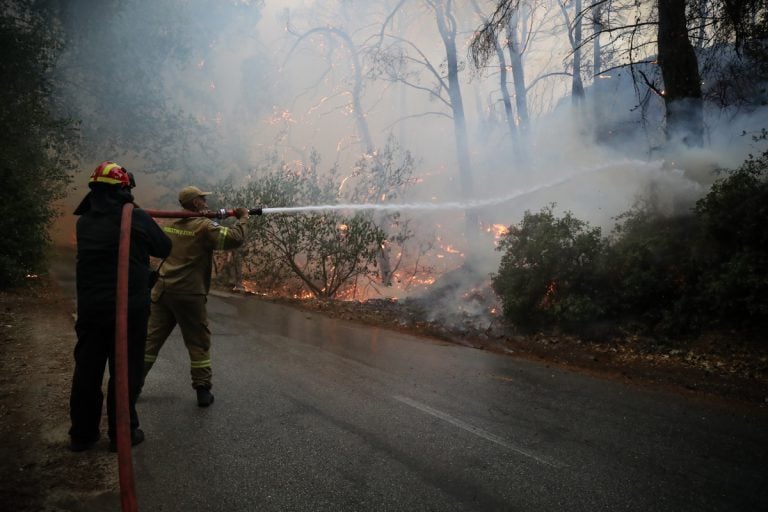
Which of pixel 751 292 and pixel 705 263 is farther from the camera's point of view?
pixel 705 263

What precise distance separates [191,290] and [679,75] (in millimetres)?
9026

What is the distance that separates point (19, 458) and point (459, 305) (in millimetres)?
9091

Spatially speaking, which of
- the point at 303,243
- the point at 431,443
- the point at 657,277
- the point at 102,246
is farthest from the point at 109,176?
the point at 303,243

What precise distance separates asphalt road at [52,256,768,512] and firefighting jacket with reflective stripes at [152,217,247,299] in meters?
1.16

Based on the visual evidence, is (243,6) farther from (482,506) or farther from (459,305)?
(482,506)

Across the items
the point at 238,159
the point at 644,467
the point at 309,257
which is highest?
the point at 238,159

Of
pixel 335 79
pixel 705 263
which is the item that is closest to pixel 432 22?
pixel 335 79

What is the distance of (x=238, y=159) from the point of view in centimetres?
2627

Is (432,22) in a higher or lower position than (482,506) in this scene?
higher

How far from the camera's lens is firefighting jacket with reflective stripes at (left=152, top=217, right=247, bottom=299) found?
4.64 m

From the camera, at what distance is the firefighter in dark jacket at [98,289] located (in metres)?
3.53

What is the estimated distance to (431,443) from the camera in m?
3.94

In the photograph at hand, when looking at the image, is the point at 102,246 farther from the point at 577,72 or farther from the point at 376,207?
the point at 577,72

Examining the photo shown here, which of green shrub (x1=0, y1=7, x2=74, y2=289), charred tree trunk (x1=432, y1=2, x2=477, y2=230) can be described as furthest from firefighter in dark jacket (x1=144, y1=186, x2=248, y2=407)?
charred tree trunk (x1=432, y1=2, x2=477, y2=230)
